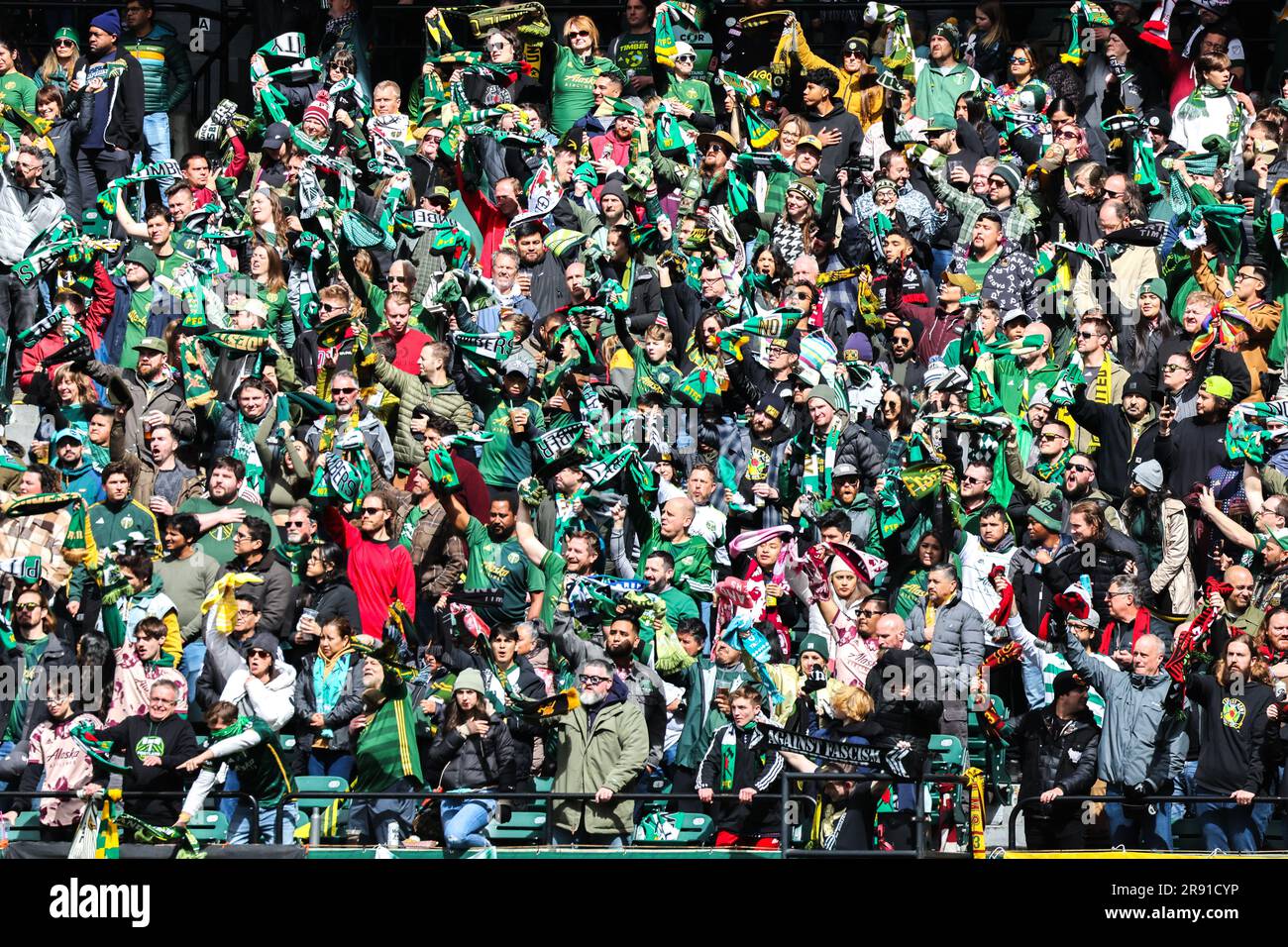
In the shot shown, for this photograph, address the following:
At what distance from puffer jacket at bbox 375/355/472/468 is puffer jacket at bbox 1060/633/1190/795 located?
176 inches

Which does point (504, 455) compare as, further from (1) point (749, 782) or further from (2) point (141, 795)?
(2) point (141, 795)

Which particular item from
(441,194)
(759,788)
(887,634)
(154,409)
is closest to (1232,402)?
(887,634)

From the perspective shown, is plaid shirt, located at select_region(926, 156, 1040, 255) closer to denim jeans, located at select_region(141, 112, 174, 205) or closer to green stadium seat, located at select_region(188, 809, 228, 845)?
denim jeans, located at select_region(141, 112, 174, 205)

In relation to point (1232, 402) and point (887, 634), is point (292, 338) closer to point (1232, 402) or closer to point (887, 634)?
point (887, 634)

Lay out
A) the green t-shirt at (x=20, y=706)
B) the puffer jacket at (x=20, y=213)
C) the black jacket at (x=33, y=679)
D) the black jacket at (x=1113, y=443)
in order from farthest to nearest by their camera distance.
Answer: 1. the puffer jacket at (x=20, y=213)
2. the black jacket at (x=1113, y=443)
3. the green t-shirt at (x=20, y=706)
4. the black jacket at (x=33, y=679)

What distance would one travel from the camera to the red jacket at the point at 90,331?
56.7 ft

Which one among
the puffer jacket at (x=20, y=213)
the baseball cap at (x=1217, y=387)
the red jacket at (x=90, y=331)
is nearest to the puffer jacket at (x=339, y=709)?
the red jacket at (x=90, y=331)

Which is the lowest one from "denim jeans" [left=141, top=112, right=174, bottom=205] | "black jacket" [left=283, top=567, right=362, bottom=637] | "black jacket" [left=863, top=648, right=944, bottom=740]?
"black jacket" [left=863, top=648, right=944, bottom=740]

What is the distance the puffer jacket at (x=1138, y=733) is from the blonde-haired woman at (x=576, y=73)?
691 centimetres

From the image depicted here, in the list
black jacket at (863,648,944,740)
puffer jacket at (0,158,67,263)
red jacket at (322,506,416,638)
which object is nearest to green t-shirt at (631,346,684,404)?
red jacket at (322,506,416,638)

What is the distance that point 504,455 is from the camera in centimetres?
1602

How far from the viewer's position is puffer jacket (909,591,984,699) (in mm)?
14328

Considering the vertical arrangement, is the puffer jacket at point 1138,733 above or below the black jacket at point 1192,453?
below

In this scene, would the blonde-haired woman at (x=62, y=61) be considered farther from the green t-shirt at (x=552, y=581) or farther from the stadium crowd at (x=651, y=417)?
the green t-shirt at (x=552, y=581)
